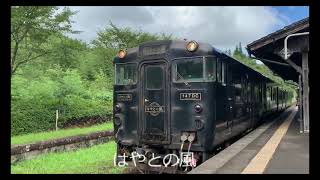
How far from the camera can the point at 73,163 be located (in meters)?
11.6

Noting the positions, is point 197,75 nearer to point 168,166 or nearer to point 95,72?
point 168,166

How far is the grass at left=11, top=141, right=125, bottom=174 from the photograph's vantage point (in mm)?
10239

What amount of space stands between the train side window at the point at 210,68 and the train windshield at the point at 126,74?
1633 mm

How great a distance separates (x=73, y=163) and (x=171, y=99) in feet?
13.4

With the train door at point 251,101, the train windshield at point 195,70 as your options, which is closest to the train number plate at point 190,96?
the train windshield at point 195,70

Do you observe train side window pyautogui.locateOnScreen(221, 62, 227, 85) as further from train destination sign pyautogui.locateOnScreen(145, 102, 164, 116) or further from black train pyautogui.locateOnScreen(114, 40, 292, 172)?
train destination sign pyautogui.locateOnScreen(145, 102, 164, 116)

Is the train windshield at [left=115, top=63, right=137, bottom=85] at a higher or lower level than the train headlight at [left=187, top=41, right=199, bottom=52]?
lower

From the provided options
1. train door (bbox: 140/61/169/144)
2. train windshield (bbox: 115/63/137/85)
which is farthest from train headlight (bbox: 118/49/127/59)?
train door (bbox: 140/61/169/144)

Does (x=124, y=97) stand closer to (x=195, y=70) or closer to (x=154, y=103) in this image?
(x=154, y=103)

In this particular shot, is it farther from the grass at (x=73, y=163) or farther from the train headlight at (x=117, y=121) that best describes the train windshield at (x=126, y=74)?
the grass at (x=73, y=163)

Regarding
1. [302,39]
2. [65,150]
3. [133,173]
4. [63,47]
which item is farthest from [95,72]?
[133,173]

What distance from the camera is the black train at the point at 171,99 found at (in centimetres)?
864

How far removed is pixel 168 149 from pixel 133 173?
1081 mm

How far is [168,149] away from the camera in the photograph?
29.2ft
